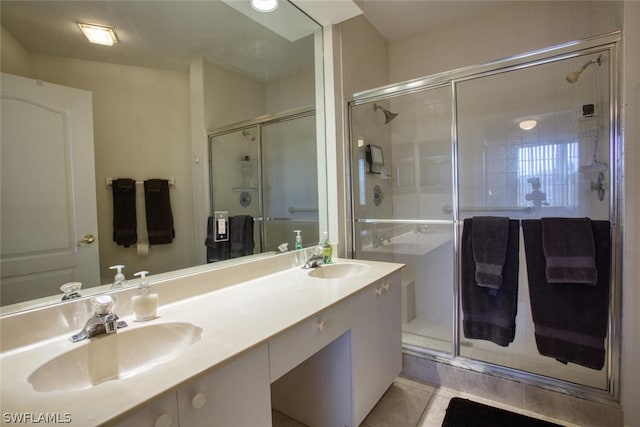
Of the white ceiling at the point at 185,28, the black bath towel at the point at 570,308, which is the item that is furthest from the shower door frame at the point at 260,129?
the black bath towel at the point at 570,308

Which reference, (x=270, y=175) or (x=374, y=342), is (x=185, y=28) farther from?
(x=374, y=342)

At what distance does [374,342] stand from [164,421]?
3.67 feet

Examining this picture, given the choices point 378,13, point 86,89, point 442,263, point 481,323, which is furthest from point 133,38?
point 442,263

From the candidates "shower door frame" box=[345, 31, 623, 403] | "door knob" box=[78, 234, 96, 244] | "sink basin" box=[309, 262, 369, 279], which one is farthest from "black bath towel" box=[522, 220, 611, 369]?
"door knob" box=[78, 234, 96, 244]

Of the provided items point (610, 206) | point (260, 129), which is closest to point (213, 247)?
point (260, 129)

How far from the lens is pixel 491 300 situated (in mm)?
1789

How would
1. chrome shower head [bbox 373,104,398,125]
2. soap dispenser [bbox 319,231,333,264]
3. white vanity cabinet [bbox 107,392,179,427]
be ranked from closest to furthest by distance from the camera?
white vanity cabinet [bbox 107,392,179,427]
soap dispenser [bbox 319,231,333,264]
chrome shower head [bbox 373,104,398,125]

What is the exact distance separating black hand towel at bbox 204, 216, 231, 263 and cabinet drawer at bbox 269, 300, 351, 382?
671 mm

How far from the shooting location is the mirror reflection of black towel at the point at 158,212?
133 cm

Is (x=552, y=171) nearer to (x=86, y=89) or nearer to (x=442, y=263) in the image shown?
(x=442, y=263)

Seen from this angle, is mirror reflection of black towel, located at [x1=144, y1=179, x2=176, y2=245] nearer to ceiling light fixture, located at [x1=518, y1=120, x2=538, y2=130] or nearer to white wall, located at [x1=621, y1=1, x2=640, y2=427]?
white wall, located at [x1=621, y1=1, x2=640, y2=427]

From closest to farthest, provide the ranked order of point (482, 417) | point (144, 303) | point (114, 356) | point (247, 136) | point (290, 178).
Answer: point (114, 356) < point (144, 303) < point (482, 417) < point (247, 136) < point (290, 178)

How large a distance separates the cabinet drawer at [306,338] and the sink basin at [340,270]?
527 mm

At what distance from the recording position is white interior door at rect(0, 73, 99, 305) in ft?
3.11
